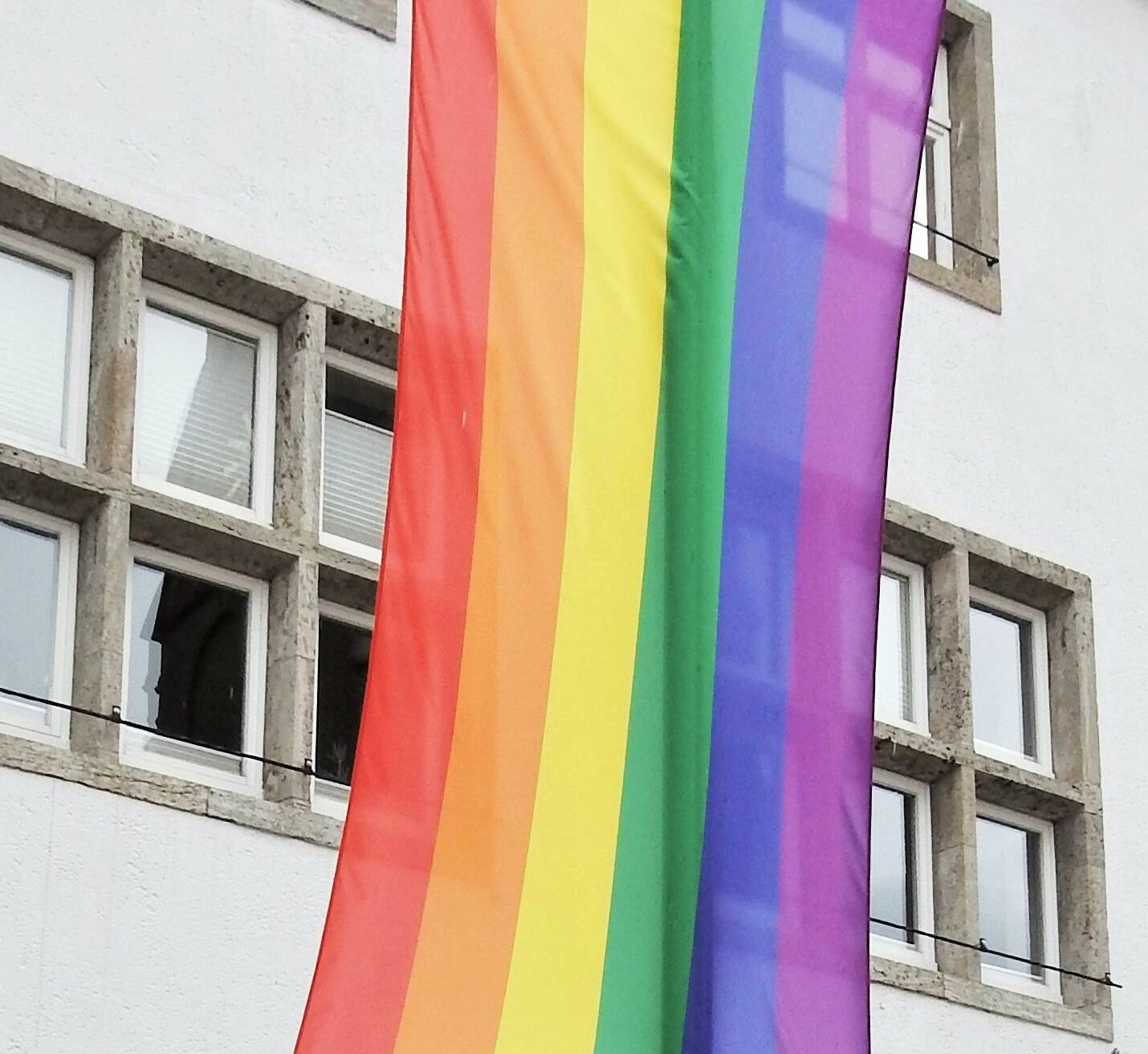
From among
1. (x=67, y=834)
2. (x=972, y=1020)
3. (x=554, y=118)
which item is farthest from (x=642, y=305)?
(x=972, y=1020)

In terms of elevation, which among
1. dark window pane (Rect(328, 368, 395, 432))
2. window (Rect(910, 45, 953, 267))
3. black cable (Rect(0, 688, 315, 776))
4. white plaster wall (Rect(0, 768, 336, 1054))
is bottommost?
white plaster wall (Rect(0, 768, 336, 1054))

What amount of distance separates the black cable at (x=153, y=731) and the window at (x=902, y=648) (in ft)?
7.16

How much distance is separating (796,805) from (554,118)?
1.21 meters

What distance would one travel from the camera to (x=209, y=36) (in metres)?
6.81

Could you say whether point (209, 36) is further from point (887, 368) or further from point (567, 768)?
point (567, 768)

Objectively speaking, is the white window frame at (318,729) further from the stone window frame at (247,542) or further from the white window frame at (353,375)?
the white window frame at (353,375)

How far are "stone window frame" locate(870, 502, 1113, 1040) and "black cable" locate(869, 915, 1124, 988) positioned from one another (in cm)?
1

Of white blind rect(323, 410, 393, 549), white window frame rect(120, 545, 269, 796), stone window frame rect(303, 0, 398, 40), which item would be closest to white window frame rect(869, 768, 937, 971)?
white blind rect(323, 410, 393, 549)

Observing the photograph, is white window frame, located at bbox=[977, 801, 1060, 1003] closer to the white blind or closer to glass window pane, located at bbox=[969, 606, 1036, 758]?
glass window pane, located at bbox=[969, 606, 1036, 758]

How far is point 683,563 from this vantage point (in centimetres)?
450

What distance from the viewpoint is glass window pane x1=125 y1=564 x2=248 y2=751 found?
6258mm

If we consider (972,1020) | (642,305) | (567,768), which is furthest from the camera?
(972,1020)

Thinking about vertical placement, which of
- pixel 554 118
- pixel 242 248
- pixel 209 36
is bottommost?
pixel 554 118

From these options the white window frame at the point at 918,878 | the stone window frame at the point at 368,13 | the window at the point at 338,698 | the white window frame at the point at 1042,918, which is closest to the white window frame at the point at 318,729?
the window at the point at 338,698
